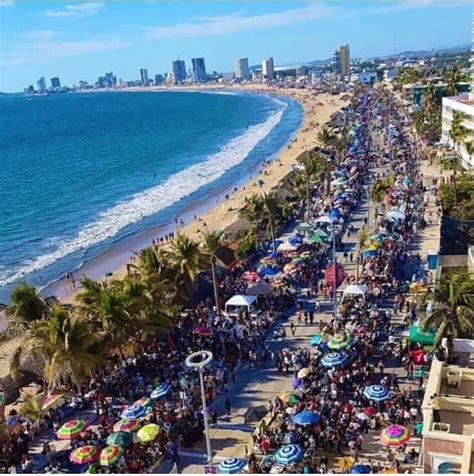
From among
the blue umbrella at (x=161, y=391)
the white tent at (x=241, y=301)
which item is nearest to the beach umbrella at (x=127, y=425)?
the blue umbrella at (x=161, y=391)

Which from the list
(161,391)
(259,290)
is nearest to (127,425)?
(161,391)

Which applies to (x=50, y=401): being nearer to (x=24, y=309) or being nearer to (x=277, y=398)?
(x=24, y=309)

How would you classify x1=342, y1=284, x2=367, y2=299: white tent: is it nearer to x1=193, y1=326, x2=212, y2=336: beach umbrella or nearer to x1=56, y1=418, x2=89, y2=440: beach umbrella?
x1=193, y1=326, x2=212, y2=336: beach umbrella

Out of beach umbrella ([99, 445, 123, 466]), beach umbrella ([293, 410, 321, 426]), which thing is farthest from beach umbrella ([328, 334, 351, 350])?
beach umbrella ([99, 445, 123, 466])

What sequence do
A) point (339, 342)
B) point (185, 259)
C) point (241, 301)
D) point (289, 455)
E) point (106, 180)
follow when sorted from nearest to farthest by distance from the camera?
point (289, 455)
point (339, 342)
point (185, 259)
point (241, 301)
point (106, 180)

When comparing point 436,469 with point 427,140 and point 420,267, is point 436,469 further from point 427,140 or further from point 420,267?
point 427,140

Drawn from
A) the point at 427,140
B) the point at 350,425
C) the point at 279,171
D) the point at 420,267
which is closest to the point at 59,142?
the point at 279,171

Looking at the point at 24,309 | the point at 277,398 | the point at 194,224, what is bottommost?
the point at 194,224
